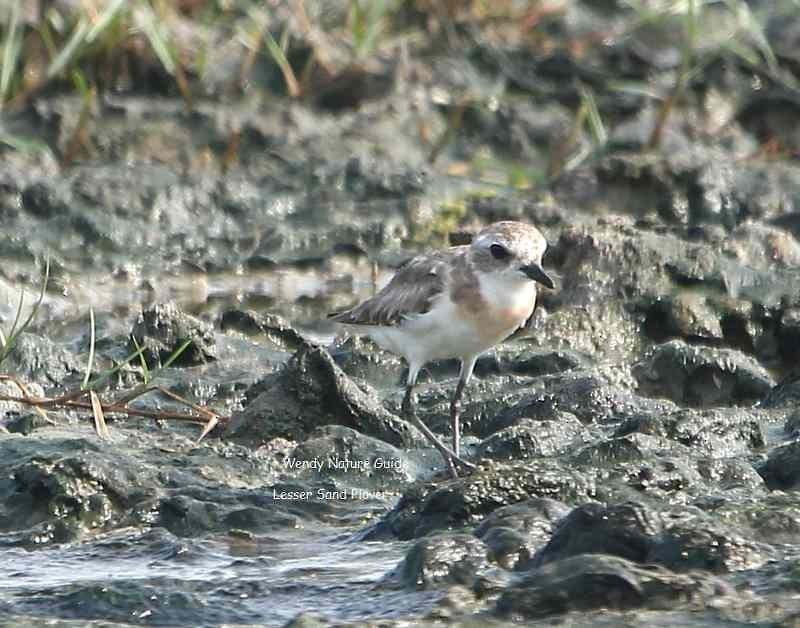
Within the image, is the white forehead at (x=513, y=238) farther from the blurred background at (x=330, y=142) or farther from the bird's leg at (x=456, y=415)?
the blurred background at (x=330, y=142)

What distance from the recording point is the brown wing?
24.0 ft

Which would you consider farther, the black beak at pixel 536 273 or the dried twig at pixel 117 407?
the dried twig at pixel 117 407

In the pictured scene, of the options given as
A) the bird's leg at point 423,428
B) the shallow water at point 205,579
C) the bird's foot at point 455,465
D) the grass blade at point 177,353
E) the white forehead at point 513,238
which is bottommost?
the shallow water at point 205,579

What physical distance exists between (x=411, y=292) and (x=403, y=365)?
141 centimetres

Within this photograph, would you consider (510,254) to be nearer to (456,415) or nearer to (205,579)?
(456,415)

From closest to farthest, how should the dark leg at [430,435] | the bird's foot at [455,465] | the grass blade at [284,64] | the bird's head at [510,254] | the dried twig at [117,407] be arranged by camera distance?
the bird's foot at [455,465] → the dark leg at [430,435] → the bird's head at [510,254] → the dried twig at [117,407] → the grass blade at [284,64]

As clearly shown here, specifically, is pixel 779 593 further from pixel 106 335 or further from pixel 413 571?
pixel 106 335

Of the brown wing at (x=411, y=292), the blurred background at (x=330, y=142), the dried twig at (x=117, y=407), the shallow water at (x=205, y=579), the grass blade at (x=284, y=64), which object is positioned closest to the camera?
the shallow water at (x=205, y=579)

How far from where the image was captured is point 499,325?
7191 mm

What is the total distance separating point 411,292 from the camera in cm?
742

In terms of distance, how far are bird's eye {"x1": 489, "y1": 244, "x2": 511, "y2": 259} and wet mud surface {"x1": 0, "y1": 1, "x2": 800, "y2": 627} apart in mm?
666

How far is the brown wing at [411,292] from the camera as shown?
24.0 feet

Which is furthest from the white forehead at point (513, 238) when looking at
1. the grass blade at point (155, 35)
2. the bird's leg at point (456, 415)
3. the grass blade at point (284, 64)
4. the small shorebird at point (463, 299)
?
the grass blade at point (284, 64)

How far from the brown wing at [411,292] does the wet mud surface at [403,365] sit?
29 cm
